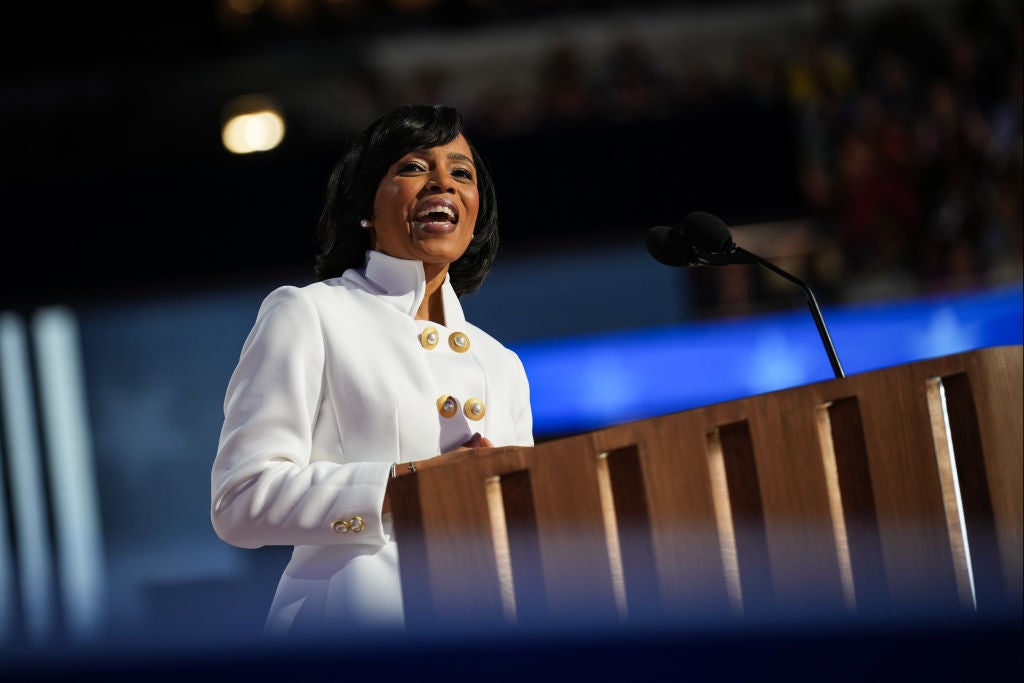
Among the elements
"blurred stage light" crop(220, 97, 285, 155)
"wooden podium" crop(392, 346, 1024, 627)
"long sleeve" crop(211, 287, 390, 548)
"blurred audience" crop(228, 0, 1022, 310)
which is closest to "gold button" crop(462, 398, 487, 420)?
"long sleeve" crop(211, 287, 390, 548)

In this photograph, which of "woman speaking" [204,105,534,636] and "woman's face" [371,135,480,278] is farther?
"woman's face" [371,135,480,278]

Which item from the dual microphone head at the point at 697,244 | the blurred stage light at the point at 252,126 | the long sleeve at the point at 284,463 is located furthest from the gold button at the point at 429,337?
the blurred stage light at the point at 252,126

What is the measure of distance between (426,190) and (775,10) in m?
6.68

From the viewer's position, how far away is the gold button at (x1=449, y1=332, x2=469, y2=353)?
165 cm

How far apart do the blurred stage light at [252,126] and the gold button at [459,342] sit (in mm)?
4872

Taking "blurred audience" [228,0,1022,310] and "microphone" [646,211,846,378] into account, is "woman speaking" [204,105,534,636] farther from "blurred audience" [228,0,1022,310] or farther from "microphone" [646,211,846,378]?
"blurred audience" [228,0,1022,310]

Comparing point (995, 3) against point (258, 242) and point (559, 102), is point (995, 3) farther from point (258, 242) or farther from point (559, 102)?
point (258, 242)

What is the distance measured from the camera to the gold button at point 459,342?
1654mm

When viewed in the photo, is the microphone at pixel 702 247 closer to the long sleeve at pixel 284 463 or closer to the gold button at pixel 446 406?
the gold button at pixel 446 406

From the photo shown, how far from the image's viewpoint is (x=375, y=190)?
1.69 metres

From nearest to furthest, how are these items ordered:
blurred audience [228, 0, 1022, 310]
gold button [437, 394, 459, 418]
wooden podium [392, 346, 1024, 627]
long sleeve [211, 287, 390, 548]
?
wooden podium [392, 346, 1024, 627], long sleeve [211, 287, 390, 548], gold button [437, 394, 459, 418], blurred audience [228, 0, 1022, 310]

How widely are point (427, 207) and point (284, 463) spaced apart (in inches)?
16.0

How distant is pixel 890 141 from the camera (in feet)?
18.9

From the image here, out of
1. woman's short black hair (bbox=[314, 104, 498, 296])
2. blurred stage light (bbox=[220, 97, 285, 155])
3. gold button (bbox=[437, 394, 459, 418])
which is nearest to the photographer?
gold button (bbox=[437, 394, 459, 418])
